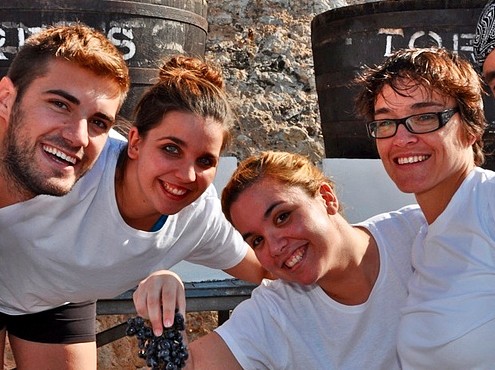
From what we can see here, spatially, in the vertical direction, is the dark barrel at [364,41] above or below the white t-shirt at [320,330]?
above

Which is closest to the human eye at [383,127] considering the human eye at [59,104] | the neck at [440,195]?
the neck at [440,195]

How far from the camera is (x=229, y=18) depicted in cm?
366

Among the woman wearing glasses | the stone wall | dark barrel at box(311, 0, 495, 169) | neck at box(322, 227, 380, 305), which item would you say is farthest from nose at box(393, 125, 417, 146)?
the stone wall

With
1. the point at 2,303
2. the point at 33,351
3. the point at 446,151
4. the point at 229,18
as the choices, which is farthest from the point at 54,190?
the point at 229,18

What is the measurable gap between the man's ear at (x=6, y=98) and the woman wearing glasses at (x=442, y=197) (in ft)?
2.30

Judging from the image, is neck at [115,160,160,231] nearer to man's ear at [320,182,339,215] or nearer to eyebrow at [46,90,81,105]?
eyebrow at [46,90,81,105]

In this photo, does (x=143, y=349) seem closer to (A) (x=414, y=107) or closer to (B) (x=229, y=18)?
(A) (x=414, y=107)

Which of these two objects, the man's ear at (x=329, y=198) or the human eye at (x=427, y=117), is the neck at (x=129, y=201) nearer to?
the man's ear at (x=329, y=198)

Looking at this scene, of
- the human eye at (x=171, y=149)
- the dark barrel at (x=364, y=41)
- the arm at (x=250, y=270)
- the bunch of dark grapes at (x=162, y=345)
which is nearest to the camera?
the bunch of dark grapes at (x=162, y=345)

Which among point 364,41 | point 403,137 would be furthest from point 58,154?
point 364,41

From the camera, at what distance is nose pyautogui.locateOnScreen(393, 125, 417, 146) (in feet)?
4.89

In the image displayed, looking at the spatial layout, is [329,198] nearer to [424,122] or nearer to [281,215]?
[281,215]

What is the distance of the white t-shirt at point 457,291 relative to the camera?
54.2 inches

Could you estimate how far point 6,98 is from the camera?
1636mm
